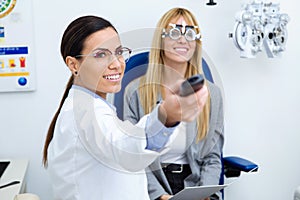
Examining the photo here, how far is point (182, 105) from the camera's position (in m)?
0.62

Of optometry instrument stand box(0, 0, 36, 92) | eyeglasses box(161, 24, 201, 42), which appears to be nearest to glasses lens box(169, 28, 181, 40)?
eyeglasses box(161, 24, 201, 42)

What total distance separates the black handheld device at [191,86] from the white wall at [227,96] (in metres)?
1.35

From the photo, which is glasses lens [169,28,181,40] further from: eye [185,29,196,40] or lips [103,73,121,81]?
lips [103,73,121,81]

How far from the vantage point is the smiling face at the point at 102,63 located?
2.67 feet

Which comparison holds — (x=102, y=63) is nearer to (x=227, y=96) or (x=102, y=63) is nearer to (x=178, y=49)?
(x=178, y=49)

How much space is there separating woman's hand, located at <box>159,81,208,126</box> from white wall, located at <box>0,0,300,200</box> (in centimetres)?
132

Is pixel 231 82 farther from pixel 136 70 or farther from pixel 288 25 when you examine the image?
pixel 136 70

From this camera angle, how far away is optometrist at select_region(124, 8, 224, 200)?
0.81 m

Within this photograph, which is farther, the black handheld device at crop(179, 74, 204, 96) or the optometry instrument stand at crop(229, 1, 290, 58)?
the optometry instrument stand at crop(229, 1, 290, 58)

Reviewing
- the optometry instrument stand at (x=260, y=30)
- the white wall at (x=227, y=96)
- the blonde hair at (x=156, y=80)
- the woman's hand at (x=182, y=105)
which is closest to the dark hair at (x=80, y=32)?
the blonde hair at (x=156, y=80)

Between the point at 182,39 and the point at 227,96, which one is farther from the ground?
the point at 182,39

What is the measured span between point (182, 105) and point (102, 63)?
0.25 meters

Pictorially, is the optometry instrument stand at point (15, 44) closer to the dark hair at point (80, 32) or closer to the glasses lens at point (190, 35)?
the glasses lens at point (190, 35)

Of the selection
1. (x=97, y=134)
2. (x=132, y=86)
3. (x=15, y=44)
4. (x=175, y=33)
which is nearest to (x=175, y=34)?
(x=175, y=33)
